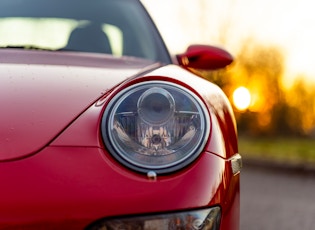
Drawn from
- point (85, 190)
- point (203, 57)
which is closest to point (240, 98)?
point (203, 57)

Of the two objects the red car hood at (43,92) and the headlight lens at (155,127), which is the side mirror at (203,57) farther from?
the headlight lens at (155,127)

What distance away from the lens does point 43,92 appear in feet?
7.01

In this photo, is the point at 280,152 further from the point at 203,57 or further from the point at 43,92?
the point at 43,92

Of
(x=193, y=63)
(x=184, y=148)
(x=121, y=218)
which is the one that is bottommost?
(x=121, y=218)

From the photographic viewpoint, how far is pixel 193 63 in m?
3.22

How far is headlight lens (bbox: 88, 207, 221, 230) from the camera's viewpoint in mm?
1821

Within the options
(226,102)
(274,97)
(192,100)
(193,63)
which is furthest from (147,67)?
(274,97)

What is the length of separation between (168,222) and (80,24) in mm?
1546

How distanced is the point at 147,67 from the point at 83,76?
1.05 ft

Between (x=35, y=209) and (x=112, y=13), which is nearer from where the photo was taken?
(x=35, y=209)

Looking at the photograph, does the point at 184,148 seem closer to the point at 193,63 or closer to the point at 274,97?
the point at 193,63

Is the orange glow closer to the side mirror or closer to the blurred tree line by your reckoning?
the blurred tree line

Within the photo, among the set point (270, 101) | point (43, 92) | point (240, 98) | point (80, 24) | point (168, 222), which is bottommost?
point (168, 222)

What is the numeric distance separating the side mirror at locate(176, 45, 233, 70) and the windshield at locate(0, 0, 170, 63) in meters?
0.21
